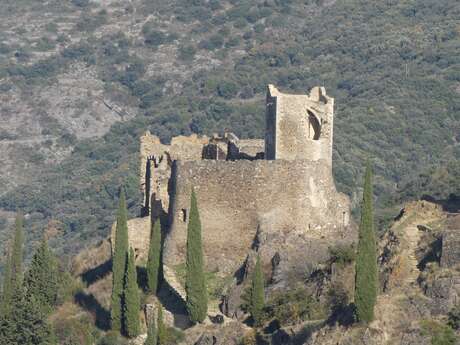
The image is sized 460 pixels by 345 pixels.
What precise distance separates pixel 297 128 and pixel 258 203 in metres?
2.93

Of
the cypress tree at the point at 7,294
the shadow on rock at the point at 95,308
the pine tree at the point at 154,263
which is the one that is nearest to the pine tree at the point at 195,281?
the pine tree at the point at 154,263

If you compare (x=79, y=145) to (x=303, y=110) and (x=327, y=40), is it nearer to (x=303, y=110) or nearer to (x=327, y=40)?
(x=327, y=40)

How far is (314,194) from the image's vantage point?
189ft

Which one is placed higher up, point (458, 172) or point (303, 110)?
point (303, 110)

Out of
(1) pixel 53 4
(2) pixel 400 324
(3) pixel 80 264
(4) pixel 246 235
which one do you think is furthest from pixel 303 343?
(1) pixel 53 4

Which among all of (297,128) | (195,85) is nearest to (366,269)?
(297,128)

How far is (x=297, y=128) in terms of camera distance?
58.3 m

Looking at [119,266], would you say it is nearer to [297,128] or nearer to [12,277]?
[12,277]

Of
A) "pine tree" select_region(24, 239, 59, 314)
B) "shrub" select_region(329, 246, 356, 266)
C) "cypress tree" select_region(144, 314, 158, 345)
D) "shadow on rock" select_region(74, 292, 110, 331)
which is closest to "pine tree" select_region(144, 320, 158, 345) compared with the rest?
"cypress tree" select_region(144, 314, 158, 345)

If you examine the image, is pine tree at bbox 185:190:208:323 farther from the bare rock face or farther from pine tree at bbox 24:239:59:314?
the bare rock face

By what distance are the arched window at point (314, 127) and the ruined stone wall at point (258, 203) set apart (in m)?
1.37

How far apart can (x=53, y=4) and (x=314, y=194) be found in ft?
→ 378

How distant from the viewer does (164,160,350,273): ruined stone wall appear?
57312 mm

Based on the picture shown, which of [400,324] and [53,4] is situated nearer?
[400,324]
